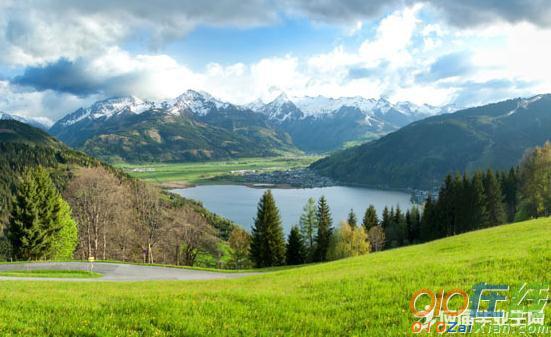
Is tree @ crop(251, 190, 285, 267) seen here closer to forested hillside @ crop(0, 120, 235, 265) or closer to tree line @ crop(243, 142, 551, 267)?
tree line @ crop(243, 142, 551, 267)

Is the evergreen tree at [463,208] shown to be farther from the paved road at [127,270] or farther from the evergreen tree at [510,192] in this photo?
the paved road at [127,270]

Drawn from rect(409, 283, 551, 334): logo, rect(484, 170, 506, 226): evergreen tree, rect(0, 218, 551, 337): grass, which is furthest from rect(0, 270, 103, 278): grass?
rect(484, 170, 506, 226): evergreen tree

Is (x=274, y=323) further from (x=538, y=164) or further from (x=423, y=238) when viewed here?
(x=423, y=238)

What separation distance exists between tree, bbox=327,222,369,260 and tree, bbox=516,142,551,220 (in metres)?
33.9

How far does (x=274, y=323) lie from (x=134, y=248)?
Result: 268 ft

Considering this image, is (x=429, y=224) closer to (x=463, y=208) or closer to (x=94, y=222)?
(x=463, y=208)

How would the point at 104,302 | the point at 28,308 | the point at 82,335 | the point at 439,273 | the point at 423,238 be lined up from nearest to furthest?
the point at 82,335, the point at 28,308, the point at 104,302, the point at 439,273, the point at 423,238

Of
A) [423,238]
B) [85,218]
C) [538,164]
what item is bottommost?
[423,238]

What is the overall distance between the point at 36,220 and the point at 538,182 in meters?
88.8

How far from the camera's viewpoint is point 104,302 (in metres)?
13.2

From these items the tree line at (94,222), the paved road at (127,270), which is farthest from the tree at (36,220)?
the paved road at (127,270)

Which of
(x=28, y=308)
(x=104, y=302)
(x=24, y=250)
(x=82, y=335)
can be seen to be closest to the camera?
(x=82, y=335)

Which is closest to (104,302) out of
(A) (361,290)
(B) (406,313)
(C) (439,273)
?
Answer: (A) (361,290)

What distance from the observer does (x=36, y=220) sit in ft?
190
